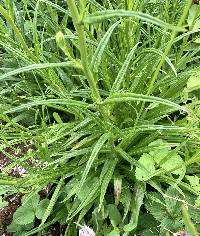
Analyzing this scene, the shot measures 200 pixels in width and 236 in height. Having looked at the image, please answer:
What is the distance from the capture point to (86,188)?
1.57 meters

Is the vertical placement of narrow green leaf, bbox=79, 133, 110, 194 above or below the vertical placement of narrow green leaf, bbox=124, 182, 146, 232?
above

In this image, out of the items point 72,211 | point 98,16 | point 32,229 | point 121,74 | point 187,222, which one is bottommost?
point 32,229

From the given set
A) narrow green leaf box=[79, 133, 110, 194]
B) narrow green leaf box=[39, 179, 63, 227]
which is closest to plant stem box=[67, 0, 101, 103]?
narrow green leaf box=[79, 133, 110, 194]

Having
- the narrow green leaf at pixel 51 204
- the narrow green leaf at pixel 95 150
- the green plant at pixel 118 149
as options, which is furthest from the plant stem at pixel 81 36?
the narrow green leaf at pixel 51 204

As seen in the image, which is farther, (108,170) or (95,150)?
(108,170)

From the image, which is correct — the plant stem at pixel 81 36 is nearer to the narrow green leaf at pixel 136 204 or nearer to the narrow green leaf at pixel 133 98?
the narrow green leaf at pixel 133 98

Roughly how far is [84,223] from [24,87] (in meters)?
0.66

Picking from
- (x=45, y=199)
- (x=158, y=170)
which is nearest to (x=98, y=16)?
(x=158, y=170)

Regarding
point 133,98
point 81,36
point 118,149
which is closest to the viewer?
point 81,36

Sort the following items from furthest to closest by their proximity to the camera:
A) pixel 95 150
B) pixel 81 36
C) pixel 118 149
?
pixel 118 149 < pixel 95 150 < pixel 81 36

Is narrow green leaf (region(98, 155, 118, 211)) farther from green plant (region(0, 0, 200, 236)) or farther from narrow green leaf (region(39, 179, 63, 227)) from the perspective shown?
narrow green leaf (region(39, 179, 63, 227))

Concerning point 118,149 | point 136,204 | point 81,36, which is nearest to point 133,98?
point 81,36

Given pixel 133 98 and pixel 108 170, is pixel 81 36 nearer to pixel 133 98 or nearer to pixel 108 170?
pixel 133 98

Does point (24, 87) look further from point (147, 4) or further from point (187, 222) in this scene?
point (187, 222)
